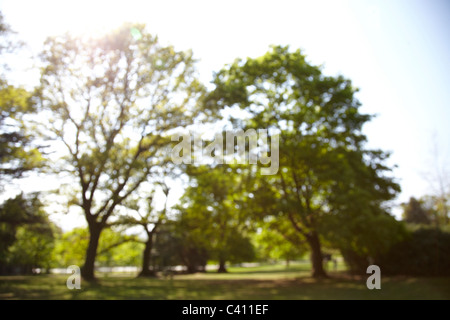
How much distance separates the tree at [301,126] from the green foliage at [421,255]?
13.8ft

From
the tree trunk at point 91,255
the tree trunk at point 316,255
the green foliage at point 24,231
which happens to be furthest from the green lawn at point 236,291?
the green foliage at point 24,231

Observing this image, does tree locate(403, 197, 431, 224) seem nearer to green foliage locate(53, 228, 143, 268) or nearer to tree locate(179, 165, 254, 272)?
tree locate(179, 165, 254, 272)

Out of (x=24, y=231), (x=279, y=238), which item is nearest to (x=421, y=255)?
(x=279, y=238)

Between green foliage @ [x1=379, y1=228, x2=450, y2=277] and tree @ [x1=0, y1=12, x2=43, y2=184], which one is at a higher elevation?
tree @ [x1=0, y1=12, x2=43, y2=184]

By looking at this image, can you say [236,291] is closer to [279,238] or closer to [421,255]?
[279,238]

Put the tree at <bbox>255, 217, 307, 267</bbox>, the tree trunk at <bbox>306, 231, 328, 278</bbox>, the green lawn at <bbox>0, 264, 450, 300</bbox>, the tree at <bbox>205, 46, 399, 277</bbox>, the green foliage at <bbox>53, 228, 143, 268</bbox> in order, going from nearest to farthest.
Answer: the green lawn at <bbox>0, 264, 450, 300</bbox>, the tree at <bbox>205, 46, 399, 277</bbox>, the tree at <bbox>255, 217, 307, 267</bbox>, the tree trunk at <bbox>306, 231, 328, 278</bbox>, the green foliage at <bbox>53, 228, 143, 268</bbox>

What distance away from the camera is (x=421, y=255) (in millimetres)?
20906

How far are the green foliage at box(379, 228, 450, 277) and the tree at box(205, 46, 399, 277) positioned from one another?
4.20m

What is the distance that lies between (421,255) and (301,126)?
41.5 ft

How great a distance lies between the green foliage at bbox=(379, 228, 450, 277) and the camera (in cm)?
2019

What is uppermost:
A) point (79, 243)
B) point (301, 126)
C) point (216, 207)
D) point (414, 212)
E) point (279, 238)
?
point (301, 126)

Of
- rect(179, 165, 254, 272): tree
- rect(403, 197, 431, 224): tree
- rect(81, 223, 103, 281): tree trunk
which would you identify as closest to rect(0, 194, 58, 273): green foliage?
rect(81, 223, 103, 281): tree trunk

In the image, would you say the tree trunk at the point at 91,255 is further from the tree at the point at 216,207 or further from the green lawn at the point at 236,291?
the tree at the point at 216,207

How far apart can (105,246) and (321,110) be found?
26.8 m
